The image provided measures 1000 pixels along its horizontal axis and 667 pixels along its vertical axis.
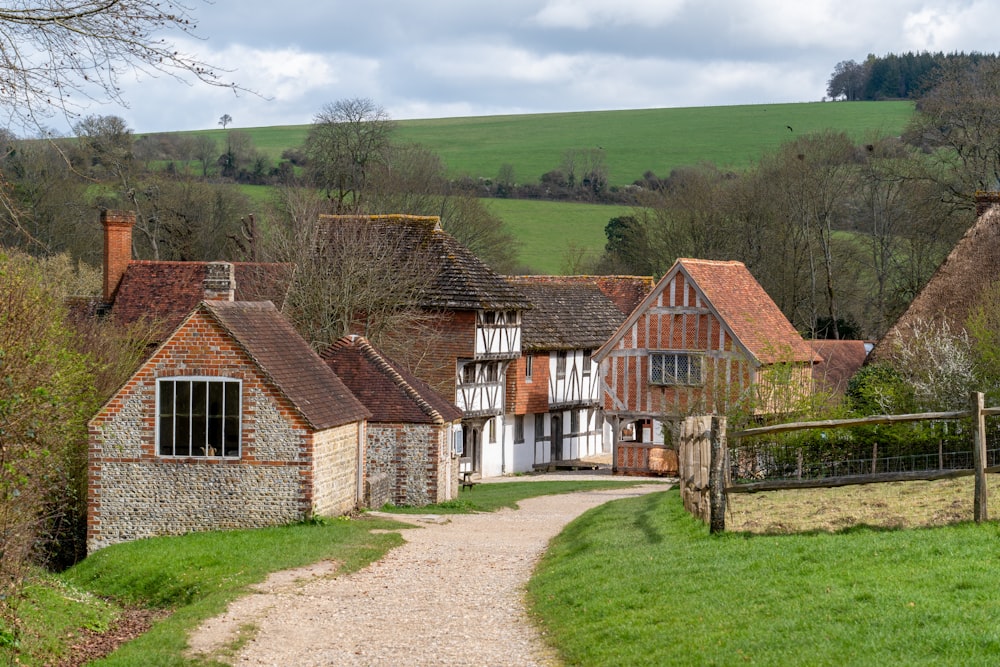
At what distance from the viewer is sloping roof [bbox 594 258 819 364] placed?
40.5 meters

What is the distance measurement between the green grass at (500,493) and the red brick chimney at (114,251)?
14.2 meters

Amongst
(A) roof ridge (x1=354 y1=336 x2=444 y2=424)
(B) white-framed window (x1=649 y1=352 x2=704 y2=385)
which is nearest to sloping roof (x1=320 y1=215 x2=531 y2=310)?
(B) white-framed window (x1=649 y1=352 x2=704 y2=385)

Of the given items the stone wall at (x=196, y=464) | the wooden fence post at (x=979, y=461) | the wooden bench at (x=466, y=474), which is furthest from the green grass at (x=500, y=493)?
the wooden fence post at (x=979, y=461)

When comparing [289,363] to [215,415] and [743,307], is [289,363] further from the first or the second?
[743,307]

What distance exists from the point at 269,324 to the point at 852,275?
4059cm

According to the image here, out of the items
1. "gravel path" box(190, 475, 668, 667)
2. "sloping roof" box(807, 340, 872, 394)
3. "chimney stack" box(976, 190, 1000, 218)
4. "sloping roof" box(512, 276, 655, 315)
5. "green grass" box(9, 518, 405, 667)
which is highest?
"chimney stack" box(976, 190, 1000, 218)

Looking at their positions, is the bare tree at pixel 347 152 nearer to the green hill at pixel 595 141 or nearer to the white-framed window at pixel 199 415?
the green hill at pixel 595 141

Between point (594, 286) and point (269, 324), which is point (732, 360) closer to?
point (594, 286)

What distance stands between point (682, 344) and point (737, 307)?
2.21 meters

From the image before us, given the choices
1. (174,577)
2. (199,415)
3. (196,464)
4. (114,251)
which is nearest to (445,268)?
(114,251)

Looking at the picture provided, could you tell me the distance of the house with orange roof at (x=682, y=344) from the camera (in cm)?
4041

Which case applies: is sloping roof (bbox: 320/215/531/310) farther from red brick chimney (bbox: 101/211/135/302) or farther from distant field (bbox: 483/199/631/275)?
distant field (bbox: 483/199/631/275)

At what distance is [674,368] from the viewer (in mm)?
42219

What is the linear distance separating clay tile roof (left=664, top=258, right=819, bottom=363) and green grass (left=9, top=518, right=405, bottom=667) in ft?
64.5
